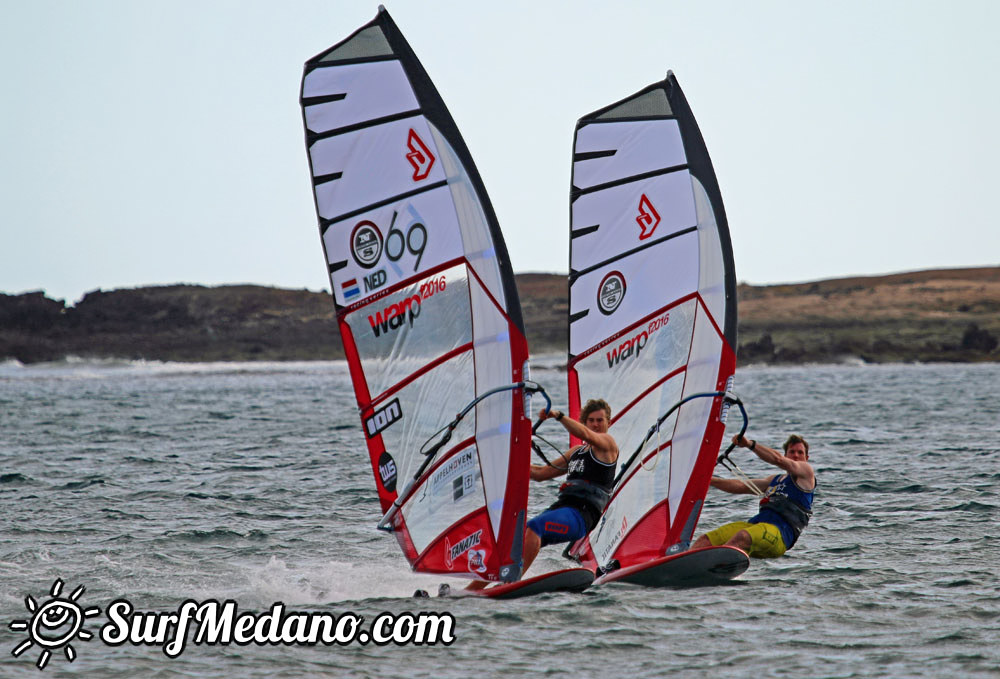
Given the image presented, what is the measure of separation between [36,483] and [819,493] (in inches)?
414

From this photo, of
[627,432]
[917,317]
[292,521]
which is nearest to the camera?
[627,432]

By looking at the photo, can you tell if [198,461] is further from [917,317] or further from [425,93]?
[917,317]

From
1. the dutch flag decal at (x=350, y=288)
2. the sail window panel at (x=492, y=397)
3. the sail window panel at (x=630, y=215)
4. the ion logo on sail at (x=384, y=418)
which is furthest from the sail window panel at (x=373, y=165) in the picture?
the sail window panel at (x=630, y=215)

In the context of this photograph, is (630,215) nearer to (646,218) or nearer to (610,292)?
(646,218)

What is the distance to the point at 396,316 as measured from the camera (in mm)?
8188

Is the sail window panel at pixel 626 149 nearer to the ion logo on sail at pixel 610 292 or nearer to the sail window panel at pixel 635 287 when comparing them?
the sail window panel at pixel 635 287

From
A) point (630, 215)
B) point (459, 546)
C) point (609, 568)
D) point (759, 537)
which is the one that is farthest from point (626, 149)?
point (459, 546)

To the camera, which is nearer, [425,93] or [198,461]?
[425,93]

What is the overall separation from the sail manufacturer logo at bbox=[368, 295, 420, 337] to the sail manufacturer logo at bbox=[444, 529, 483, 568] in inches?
65.3

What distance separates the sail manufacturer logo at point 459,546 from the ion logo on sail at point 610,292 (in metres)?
2.70

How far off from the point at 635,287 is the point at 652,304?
0.22 metres

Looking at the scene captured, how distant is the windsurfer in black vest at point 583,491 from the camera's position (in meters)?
8.66

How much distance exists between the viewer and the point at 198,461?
1845cm

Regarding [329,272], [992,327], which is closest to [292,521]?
[329,272]
